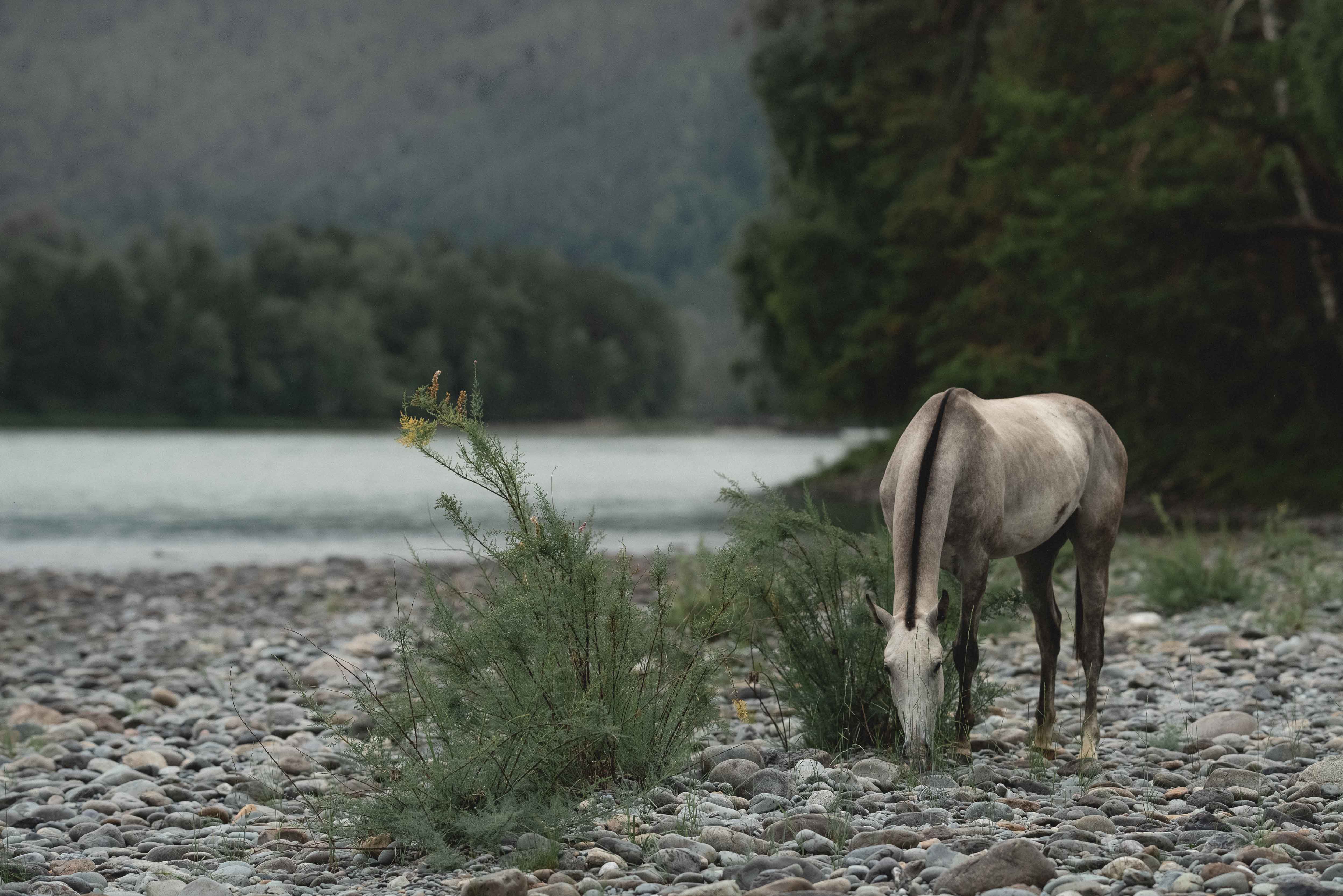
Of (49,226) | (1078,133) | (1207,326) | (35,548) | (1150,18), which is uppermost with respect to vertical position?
(49,226)

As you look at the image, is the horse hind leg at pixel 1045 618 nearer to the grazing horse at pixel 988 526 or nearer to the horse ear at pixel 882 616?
the grazing horse at pixel 988 526

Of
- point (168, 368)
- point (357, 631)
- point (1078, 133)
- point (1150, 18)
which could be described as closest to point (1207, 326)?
point (1078, 133)

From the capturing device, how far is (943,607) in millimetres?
4684

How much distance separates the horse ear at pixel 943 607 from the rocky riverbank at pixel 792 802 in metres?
0.63

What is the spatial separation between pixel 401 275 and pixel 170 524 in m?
87.7

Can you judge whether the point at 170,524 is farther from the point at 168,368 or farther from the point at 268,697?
the point at 168,368

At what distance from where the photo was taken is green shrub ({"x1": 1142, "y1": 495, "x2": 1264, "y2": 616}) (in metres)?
9.83

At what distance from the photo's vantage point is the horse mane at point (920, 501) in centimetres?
471

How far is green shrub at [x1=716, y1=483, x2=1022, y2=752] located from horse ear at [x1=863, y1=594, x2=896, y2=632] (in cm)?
65

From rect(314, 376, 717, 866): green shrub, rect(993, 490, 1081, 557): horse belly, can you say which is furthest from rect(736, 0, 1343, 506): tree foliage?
rect(314, 376, 717, 866): green shrub

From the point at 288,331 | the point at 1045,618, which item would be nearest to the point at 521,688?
the point at 1045,618

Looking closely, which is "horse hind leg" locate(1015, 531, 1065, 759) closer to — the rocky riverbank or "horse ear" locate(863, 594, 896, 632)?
the rocky riverbank

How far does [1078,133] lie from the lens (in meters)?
19.1

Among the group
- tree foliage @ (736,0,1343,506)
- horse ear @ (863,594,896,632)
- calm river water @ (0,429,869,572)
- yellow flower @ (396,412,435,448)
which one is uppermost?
tree foliage @ (736,0,1343,506)
